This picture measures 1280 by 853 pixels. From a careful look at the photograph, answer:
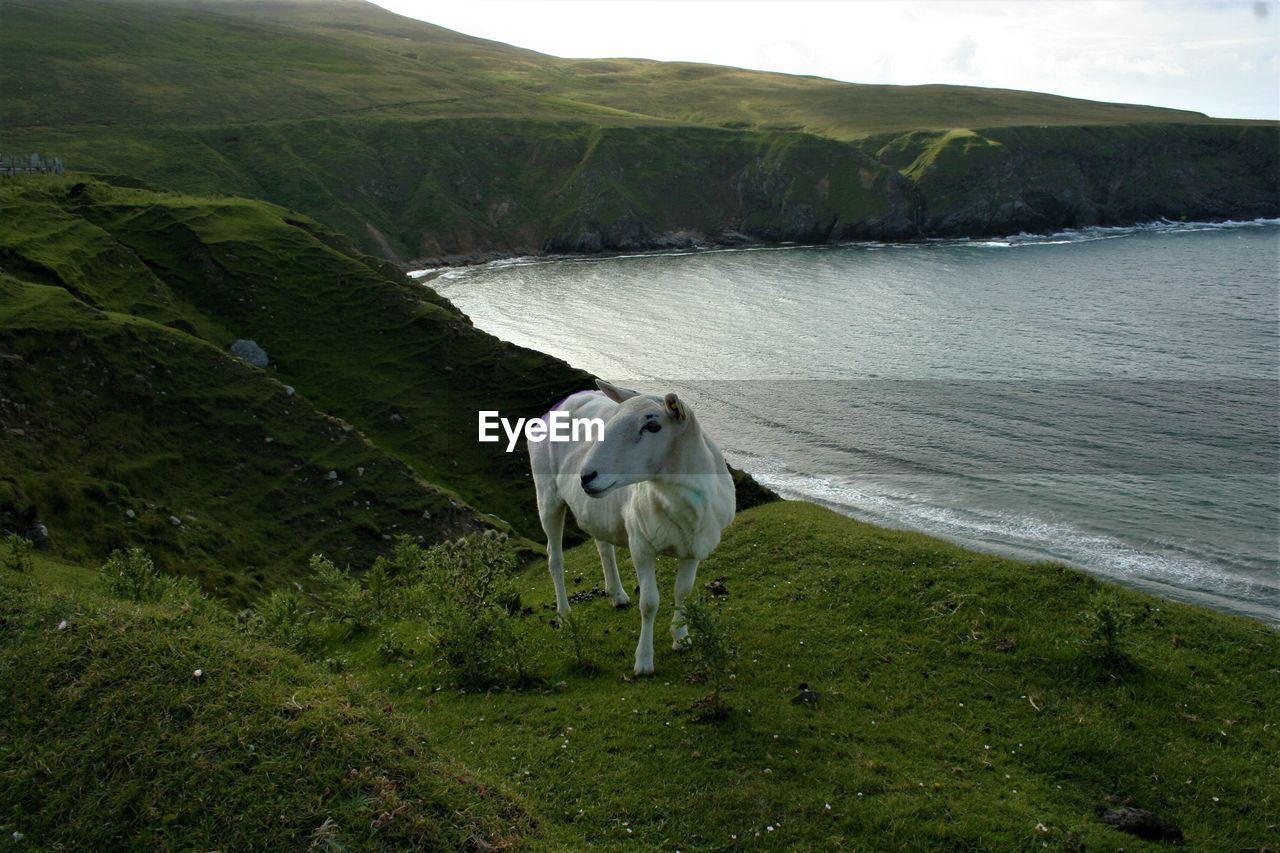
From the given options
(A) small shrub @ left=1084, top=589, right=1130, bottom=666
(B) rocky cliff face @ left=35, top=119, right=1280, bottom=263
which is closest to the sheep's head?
(A) small shrub @ left=1084, top=589, right=1130, bottom=666

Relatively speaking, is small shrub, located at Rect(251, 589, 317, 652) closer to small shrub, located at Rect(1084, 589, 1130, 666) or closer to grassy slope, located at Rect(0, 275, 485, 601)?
grassy slope, located at Rect(0, 275, 485, 601)

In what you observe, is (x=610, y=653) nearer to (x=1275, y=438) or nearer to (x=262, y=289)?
(x=262, y=289)

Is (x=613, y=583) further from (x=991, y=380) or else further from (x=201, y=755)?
(x=991, y=380)

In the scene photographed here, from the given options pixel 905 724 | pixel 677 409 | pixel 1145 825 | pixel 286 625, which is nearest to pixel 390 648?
pixel 286 625

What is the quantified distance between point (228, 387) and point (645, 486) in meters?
23.0

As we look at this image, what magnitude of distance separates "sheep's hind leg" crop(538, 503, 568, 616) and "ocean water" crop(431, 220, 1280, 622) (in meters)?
25.2

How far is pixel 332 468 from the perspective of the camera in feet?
93.2

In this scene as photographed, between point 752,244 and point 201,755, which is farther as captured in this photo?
point 752,244

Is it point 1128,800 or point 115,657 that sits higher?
point 115,657

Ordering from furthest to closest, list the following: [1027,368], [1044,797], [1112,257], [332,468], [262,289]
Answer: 1. [1112,257]
2. [1027,368]
3. [262,289]
4. [332,468]
5. [1044,797]

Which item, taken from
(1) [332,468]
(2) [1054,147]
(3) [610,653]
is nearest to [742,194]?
(2) [1054,147]

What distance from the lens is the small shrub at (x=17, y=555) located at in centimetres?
1562

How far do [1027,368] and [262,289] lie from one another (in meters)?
51.0

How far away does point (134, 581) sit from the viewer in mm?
14094
